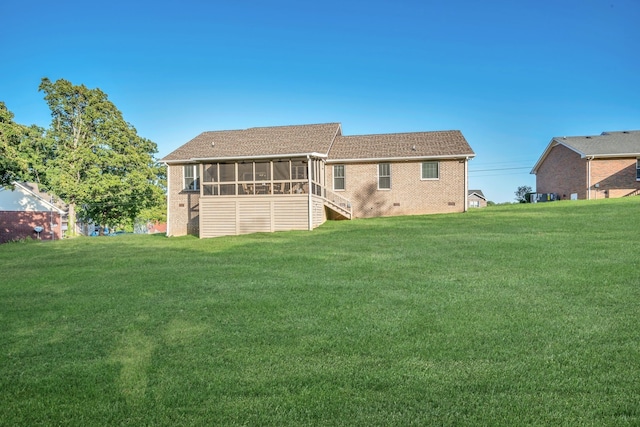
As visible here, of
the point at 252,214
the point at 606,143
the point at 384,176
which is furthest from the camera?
the point at 606,143

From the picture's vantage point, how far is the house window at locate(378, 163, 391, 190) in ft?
77.4

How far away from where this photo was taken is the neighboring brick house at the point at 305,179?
20.0 metres

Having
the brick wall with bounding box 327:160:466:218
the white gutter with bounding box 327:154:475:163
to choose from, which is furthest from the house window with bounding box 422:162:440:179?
the white gutter with bounding box 327:154:475:163

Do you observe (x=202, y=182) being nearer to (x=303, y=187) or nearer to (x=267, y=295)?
(x=303, y=187)

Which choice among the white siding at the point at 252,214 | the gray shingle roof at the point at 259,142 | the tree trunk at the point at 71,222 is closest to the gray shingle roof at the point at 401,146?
the gray shingle roof at the point at 259,142

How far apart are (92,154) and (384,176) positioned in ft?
71.4

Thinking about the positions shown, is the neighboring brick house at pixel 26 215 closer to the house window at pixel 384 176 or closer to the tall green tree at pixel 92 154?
the tall green tree at pixel 92 154

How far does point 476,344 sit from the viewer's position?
493cm

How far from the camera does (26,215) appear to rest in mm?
32969

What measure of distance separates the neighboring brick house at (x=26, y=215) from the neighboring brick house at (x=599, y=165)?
36567 millimetres

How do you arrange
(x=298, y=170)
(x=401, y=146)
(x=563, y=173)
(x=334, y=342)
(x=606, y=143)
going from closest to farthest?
(x=334, y=342) → (x=298, y=170) → (x=401, y=146) → (x=606, y=143) → (x=563, y=173)

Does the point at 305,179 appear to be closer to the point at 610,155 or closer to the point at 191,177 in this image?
the point at 191,177

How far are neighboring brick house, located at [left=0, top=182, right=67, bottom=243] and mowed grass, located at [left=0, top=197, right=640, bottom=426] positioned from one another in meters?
25.9

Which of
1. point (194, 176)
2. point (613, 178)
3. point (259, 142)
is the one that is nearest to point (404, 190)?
point (259, 142)
